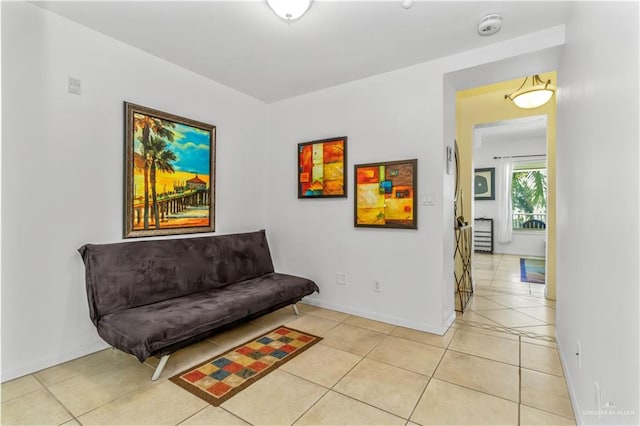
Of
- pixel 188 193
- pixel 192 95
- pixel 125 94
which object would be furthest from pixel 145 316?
pixel 192 95

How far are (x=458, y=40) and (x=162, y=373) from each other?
3.36 meters

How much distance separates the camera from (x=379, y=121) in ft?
10.3

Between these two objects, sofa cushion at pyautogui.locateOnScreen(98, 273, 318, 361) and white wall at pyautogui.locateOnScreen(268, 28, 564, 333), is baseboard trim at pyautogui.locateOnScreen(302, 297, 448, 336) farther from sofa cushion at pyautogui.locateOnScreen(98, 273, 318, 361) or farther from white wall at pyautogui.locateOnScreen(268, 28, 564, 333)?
sofa cushion at pyautogui.locateOnScreen(98, 273, 318, 361)

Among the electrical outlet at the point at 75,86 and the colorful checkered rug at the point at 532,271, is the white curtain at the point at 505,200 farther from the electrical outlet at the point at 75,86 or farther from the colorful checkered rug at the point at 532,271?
the electrical outlet at the point at 75,86

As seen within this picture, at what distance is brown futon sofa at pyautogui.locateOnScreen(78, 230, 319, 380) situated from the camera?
203 cm

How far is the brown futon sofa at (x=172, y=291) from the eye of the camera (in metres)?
2.03

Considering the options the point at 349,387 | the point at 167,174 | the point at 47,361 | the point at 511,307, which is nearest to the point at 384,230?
the point at 349,387

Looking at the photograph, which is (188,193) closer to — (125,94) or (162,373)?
(125,94)

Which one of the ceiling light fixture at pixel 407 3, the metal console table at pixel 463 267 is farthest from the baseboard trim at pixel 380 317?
the ceiling light fixture at pixel 407 3

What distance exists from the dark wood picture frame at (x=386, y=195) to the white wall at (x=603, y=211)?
46.2 inches

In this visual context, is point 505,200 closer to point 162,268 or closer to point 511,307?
point 511,307

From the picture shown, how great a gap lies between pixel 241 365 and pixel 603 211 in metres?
2.27

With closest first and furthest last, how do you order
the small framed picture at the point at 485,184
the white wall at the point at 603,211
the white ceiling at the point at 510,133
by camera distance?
the white wall at the point at 603,211
the white ceiling at the point at 510,133
the small framed picture at the point at 485,184

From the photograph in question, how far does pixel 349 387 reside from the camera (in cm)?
197
